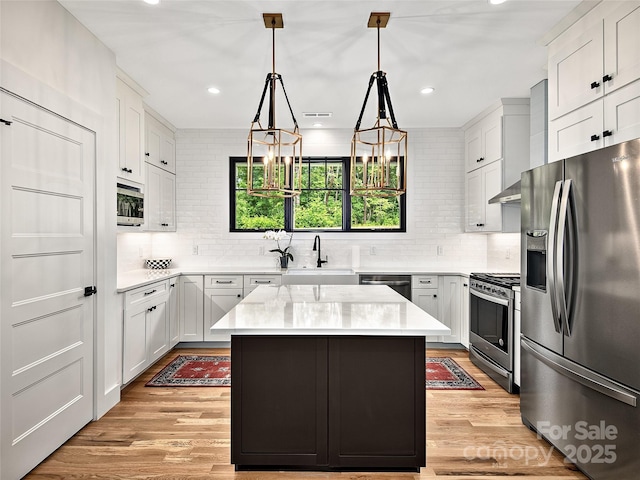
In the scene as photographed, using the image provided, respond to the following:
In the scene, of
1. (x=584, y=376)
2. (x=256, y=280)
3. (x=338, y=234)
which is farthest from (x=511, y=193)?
(x=256, y=280)

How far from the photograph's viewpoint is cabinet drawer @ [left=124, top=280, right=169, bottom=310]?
3.33m

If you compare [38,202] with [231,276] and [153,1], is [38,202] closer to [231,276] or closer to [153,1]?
[153,1]

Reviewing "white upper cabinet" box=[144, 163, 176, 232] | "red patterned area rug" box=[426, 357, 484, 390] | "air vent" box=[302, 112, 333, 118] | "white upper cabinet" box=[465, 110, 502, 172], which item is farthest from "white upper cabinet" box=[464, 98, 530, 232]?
"white upper cabinet" box=[144, 163, 176, 232]

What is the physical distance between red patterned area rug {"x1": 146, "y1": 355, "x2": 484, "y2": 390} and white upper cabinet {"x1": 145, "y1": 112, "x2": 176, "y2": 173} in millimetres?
2124

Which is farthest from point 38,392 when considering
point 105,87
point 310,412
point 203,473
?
point 105,87

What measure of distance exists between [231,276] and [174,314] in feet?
2.41

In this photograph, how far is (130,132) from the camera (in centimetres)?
364

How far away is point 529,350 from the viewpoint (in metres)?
2.68

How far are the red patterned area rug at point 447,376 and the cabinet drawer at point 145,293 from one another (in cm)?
257

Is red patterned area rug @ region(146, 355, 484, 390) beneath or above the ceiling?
beneath

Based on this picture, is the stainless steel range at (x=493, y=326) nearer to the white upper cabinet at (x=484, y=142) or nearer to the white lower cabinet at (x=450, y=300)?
the white lower cabinet at (x=450, y=300)

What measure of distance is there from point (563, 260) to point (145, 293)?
3260mm

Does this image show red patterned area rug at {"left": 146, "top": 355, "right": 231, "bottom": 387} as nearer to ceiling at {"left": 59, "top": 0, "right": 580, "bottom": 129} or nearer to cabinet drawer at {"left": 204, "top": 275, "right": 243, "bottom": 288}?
cabinet drawer at {"left": 204, "top": 275, "right": 243, "bottom": 288}

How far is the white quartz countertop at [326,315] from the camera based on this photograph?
1.95 meters
